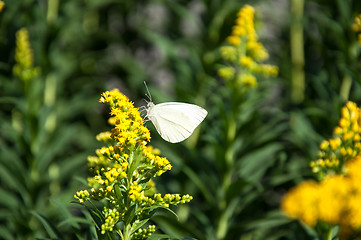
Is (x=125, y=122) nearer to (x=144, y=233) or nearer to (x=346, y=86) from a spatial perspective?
(x=144, y=233)

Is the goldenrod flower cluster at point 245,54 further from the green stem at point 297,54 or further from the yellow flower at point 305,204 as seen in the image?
the yellow flower at point 305,204

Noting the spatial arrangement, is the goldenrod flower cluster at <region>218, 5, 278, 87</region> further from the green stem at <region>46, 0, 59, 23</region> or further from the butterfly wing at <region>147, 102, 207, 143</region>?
the green stem at <region>46, 0, 59, 23</region>

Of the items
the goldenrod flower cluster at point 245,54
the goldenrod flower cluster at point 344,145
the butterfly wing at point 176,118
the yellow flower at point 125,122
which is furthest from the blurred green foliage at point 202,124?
the yellow flower at point 125,122

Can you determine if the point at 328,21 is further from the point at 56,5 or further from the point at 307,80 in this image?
the point at 56,5

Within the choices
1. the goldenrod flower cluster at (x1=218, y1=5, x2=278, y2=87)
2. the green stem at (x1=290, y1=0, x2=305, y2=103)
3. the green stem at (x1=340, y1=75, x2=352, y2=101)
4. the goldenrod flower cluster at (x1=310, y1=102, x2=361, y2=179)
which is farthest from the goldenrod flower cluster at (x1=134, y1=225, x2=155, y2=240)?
the green stem at (x1=290, y1=0, x2=305, y2=103)

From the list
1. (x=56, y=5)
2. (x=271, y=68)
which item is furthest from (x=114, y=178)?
(x=56, y=5)

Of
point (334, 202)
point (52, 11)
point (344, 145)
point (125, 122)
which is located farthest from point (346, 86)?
point (52, 11)

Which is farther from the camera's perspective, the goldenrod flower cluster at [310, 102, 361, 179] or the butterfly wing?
the butterfly wing
